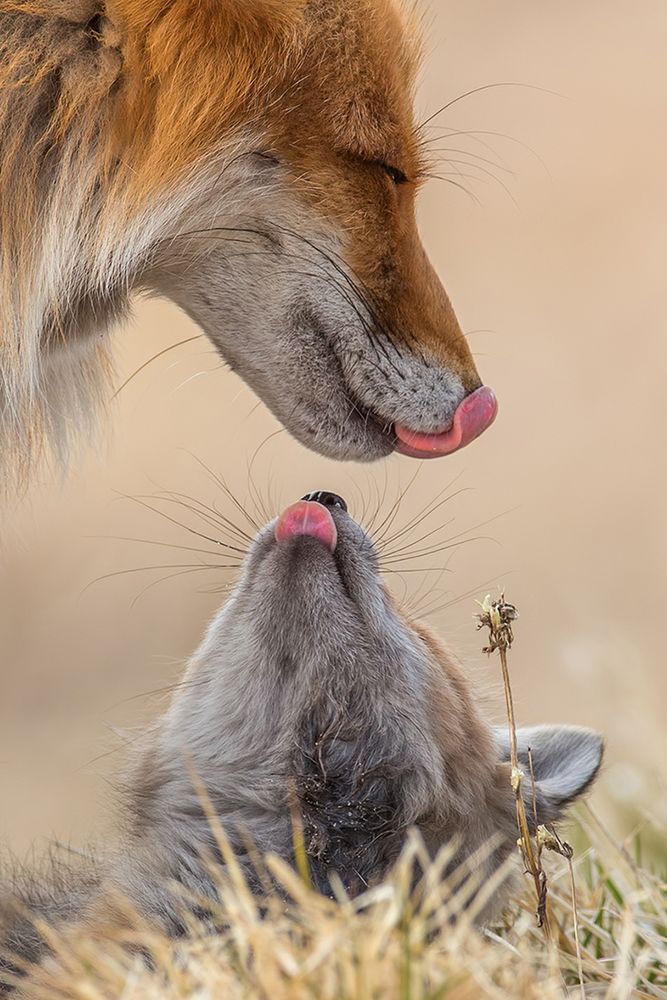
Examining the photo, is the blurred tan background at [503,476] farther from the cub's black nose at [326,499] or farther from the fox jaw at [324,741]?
the cub's black nose at [326,499]

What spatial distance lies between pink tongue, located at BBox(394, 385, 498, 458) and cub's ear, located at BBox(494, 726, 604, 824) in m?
0.93

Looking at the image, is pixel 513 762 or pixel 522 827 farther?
pixel 513 762

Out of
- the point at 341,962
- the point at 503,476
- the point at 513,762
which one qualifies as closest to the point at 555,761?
the point at 513,762

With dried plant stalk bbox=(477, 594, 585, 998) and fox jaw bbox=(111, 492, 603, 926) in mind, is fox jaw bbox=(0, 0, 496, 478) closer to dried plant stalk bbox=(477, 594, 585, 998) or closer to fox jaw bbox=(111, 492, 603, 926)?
fox jaw bbox=(111, 492, 603, 926)

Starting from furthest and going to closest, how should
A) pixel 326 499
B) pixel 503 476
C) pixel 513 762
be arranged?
pixel 503 476 → pixel 326 499 → pixel 513 762

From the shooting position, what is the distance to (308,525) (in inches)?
155

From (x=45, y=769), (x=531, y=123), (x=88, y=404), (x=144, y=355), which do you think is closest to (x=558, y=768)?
(x=88, y=404)

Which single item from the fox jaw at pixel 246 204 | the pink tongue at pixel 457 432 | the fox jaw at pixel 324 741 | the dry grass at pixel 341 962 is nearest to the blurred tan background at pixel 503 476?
the fox jaw at pixel 324 741

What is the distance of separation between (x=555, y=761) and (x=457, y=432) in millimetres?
1142

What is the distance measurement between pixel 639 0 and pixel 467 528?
22.4ft

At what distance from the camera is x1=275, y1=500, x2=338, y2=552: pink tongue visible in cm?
393

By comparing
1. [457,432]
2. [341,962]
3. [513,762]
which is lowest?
[341,962]

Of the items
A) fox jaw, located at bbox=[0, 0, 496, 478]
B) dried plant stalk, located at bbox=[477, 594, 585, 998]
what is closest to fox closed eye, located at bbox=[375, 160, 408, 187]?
fox jaw, located at bbox=[0, 0, 496, 478]

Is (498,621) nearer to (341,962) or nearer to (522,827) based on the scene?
(522,827)
